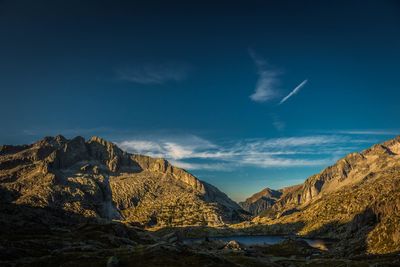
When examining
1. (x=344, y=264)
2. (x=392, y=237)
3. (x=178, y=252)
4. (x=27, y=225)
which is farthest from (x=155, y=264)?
(x=392, y=237)

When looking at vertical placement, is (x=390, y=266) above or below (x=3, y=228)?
below

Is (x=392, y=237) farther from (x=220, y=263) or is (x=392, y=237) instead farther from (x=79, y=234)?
(x=79, y=234)

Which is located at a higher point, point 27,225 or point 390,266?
point 27,225

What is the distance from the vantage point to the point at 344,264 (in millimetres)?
135000

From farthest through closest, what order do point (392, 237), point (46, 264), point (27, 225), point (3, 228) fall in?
point (392, 237)
point (27, 225)
point (3, 228)
point (46, 264)

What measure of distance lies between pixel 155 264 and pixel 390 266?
8070cm

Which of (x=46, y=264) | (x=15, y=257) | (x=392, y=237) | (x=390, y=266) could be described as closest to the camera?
(x=46, y=264)

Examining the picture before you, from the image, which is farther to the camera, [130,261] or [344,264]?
[344,264]

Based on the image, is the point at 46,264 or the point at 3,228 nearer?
the point at 46,264

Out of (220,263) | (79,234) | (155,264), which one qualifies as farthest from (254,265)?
(79,234)

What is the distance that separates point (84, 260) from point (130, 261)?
9.94 metres

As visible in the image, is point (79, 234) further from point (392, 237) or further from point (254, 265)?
point (392, 237)

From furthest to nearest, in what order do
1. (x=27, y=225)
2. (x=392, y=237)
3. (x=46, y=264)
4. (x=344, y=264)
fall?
(x=392, y=237), (x=27, y=225), (x=344, y=264), (x=46, y=264)

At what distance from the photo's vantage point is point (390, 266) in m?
115
